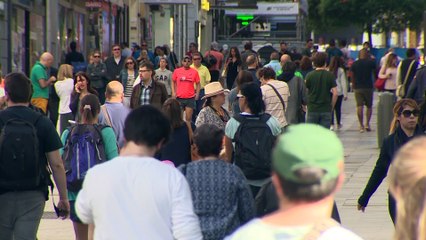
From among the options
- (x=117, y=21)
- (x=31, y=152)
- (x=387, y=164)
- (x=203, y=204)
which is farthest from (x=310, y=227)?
(x=117, y=21)

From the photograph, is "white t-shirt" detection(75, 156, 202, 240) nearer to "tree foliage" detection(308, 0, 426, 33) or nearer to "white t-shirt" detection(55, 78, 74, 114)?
"white t-shirt" detection(55, 78, 74, 114)

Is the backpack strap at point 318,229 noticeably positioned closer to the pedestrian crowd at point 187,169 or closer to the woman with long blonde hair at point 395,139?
the pedestrian crowd at point 187,169

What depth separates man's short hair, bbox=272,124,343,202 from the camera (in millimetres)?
3387

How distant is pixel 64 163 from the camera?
8.78 meters

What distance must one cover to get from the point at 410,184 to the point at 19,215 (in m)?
4.14

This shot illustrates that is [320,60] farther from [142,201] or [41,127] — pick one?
[142,201]

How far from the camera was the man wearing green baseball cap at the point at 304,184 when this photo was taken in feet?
11.1

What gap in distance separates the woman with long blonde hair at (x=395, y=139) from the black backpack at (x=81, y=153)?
1.95 metres

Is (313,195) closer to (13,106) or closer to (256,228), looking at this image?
(256,228)

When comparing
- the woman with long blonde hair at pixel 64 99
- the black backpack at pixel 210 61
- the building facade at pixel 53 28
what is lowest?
the woman with long blonde hair at pixel 64 99

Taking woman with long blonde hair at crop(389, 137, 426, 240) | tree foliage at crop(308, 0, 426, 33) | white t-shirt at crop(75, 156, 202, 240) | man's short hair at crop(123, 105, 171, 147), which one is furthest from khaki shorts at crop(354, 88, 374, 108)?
tree foliage at crop(308, 0, 426, 33)

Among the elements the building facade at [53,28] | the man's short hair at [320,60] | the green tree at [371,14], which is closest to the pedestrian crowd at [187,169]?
the man's short hair at [320,60]

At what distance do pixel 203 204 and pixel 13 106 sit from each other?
2058mm

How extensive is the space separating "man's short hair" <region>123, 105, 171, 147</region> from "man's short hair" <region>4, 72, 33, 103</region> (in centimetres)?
250
